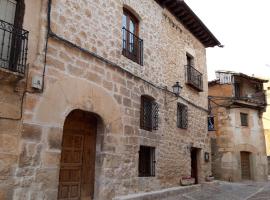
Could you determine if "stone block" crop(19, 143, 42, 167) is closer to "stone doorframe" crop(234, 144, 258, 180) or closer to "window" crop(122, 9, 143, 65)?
"window" crop(122, 9, 143, 65)

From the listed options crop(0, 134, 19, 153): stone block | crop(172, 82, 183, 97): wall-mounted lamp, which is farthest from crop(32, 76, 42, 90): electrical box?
crop(172, 82, 183, 97): wall-mounted lamp

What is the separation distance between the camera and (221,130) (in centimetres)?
1831

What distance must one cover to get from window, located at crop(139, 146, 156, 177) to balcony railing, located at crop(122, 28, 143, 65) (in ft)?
8.39

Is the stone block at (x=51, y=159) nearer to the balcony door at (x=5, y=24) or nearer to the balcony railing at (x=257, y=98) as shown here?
the balcony door at (x=5, y=24)

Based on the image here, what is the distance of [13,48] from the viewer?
16.2 ft

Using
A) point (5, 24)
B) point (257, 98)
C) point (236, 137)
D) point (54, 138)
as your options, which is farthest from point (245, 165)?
point (5, 24)

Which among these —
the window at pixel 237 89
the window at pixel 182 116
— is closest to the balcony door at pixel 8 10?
the window at pixel 182 116

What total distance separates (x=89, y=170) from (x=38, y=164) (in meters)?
1.85

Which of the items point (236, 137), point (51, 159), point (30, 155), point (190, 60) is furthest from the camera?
point (236, 137)

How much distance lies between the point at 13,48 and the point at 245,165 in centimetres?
1675

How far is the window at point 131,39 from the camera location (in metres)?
8.27

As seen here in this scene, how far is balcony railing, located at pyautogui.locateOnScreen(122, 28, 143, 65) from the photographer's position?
823cm

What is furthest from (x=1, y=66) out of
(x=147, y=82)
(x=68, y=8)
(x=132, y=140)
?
(x=147, y=82)

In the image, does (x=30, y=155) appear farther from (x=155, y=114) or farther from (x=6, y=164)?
(x=155, y=114)
